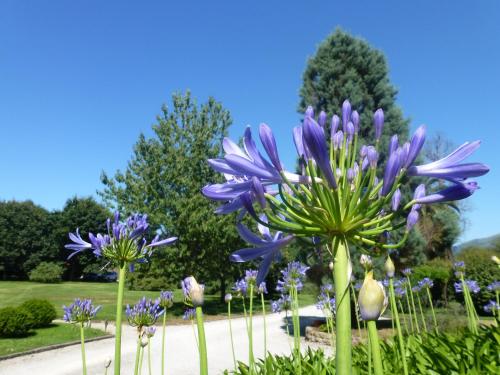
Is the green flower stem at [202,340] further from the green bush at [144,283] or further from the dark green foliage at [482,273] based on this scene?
the green bush at [144,283]

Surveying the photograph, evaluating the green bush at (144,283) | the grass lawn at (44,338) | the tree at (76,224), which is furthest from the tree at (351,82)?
the tree at (76,224)

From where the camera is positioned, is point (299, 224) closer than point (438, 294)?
Yes

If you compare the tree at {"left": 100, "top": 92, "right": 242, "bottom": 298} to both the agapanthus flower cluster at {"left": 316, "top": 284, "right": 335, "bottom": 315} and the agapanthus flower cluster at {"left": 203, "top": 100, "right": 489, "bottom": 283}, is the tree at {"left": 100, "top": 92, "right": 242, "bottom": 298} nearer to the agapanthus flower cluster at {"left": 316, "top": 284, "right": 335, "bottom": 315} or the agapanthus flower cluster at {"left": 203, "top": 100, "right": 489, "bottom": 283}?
the agapanthus flower cluster at {"left": 316, "top": 284, "right": 335, "bottom": 315}

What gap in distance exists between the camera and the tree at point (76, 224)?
144 feet

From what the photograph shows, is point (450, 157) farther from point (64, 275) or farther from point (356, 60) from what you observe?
point (64, 275)

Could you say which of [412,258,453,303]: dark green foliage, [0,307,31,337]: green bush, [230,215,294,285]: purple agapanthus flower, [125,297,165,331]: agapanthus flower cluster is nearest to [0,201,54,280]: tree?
[0,307,31,337]: green bush

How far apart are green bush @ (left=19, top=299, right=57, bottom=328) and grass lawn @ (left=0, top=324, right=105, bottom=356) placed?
260 mm

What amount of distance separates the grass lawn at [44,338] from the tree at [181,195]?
19.5ft

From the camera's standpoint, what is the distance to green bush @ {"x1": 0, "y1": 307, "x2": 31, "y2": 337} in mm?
12367

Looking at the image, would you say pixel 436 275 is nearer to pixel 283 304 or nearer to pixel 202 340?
pixel 283 304

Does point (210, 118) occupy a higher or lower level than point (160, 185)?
higher

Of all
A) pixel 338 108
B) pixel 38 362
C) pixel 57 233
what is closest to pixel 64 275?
pixel 57 233

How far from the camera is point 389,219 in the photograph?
119 centimetres

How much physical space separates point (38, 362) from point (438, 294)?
15.3 meters
